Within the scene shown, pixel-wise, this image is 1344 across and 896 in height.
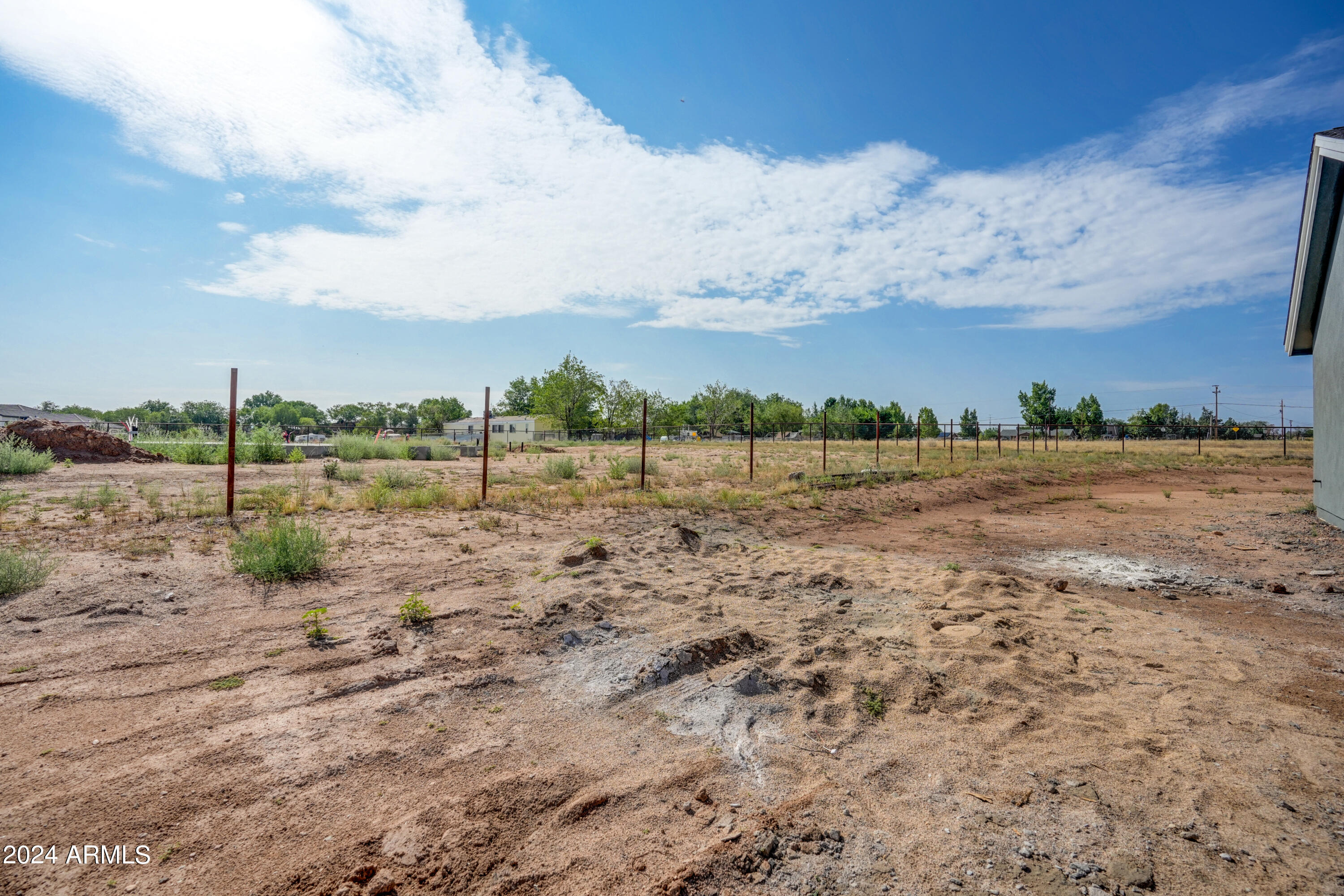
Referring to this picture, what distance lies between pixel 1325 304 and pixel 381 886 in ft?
50.6

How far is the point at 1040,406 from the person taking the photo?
75.6 meters

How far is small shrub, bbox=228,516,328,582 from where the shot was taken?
5.81m

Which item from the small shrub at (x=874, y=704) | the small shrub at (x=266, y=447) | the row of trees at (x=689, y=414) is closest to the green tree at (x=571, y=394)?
the row of trees at (x=689, y=414)

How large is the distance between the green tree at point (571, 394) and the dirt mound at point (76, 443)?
45.5 m

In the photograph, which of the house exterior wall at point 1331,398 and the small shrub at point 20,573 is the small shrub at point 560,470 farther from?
the house exterior wall at point 1331,398

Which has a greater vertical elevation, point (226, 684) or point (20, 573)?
point (20, 573)

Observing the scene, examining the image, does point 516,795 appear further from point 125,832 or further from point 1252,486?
point 1252,486

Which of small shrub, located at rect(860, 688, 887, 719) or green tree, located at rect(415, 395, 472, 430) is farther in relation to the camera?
green tree, located at rect(415, 395, 472, 430)

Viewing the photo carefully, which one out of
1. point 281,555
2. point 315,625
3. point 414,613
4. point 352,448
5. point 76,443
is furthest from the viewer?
point 352,448

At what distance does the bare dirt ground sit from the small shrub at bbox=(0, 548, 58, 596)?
10cm

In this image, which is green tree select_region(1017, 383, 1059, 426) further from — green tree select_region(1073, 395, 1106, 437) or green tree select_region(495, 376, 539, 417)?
green tree select_region(495, 376, 539, 417)

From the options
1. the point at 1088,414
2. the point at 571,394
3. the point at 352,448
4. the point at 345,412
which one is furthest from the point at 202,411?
the point at 1088,414

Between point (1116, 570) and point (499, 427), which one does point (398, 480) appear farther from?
point (499, 427)

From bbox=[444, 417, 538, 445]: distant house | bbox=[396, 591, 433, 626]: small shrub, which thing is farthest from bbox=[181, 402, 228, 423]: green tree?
bbox=[396, 591, 433, 626]: small shrub
